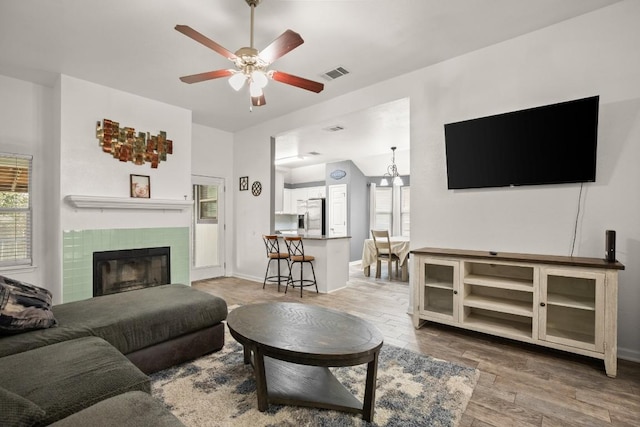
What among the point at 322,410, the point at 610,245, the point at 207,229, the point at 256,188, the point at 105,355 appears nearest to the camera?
→ the point at 105,355

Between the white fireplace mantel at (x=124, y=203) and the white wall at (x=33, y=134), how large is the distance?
2.17ft

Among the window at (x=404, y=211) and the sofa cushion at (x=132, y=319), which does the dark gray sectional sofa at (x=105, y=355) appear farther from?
the window at (x=404, y=211)

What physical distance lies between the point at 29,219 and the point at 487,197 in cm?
556

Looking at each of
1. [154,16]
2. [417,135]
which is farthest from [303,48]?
[417,135]

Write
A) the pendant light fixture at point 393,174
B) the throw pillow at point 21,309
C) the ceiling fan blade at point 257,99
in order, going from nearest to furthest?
the throw pillow at point 21,309, the ceiling fan blade at point 257,99, the pendant light fixture at point 393,174

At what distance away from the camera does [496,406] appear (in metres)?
1.93

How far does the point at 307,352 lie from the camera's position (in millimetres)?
1649

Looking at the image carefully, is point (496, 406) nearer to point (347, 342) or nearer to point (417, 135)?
point (347, 342)

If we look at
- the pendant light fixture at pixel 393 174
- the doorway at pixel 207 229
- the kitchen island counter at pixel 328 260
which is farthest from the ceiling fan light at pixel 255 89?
the pendant light fixture at pixel 393 174

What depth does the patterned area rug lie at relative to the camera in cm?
176

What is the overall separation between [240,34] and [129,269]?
11.4 ft

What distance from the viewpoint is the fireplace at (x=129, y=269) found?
405 centimetres

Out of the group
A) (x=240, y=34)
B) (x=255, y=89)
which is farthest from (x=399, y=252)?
(x=240, y=34)

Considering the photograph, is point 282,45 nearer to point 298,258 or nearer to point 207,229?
point 298,258
